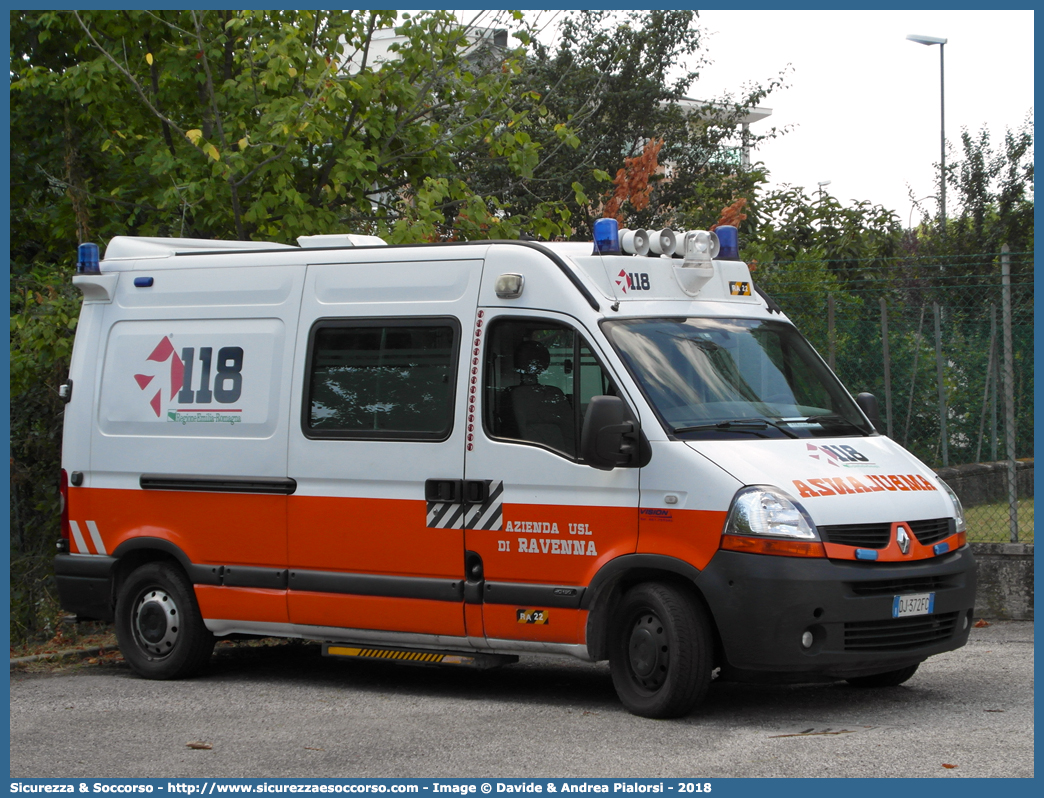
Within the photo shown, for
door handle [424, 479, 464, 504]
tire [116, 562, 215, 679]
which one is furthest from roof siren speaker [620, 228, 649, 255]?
tire [116, 562, 215, 679]

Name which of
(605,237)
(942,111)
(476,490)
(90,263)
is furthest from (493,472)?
(942,111)

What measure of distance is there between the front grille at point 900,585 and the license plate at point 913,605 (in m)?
0.03

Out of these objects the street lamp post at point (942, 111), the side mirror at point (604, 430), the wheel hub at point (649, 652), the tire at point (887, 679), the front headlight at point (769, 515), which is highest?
the street lamp post at point (942, 111)

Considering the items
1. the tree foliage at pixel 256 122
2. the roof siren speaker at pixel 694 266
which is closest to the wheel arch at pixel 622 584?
the roof siren speaker at pixel 694 266

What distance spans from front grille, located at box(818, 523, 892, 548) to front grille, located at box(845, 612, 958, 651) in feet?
1.29

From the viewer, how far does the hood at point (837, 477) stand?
7.18 meters

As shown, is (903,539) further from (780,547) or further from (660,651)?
(660,651)

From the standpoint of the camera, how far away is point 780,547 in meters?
7.10

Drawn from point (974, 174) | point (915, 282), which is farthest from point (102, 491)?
point (974, 174)

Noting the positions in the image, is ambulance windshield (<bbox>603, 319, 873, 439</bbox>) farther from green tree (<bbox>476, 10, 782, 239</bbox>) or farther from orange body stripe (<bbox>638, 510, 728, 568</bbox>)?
green tree (<bbox>476, 10, 782, 239</bbox>)

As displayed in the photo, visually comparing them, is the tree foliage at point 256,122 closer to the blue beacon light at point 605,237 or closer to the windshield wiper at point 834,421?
the blue beacon light at point 605,237

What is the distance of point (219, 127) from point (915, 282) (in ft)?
27.2

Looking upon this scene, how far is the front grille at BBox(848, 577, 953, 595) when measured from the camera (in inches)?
283

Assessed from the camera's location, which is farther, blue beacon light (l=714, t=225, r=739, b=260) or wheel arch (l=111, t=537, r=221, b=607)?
wheel arch (l=111, t=537, r=221, b=607)
